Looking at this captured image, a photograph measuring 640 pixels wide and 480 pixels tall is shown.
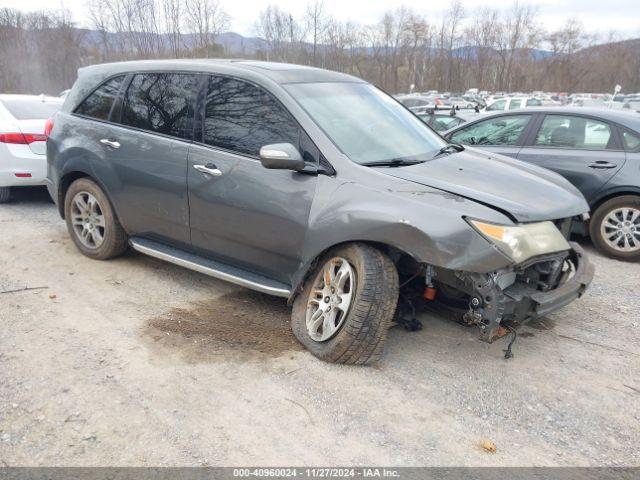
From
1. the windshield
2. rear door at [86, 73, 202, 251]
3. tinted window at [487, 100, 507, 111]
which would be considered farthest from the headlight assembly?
tinted window at [487, 100, 507, 111]

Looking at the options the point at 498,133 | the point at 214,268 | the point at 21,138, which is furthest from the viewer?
the point at 21,138

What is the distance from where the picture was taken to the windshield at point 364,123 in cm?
370

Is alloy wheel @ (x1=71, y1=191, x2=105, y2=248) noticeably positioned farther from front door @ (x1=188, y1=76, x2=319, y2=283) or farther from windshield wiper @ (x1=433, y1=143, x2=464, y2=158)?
windshield wiper @ (x1=433, y1=143, x2=464, y2=158)

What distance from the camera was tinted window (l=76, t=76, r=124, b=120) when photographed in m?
4.79

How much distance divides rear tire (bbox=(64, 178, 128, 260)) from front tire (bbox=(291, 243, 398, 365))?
2.30 meters

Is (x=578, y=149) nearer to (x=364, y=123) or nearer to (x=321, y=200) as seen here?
(x=364, y=123)

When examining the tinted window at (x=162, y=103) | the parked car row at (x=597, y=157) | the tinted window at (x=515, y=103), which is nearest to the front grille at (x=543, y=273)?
the parked car row at (x=597, y=157)

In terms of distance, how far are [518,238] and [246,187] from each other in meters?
1.84

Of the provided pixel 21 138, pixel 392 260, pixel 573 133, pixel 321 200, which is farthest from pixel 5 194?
pixel 573 133

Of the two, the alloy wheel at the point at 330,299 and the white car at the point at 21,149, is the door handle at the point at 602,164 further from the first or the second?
the white car at the point at 21,149

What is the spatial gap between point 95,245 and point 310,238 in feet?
8.68

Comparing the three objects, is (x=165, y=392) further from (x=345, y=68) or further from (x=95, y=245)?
(x=345, y=68)

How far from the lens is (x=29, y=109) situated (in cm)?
741

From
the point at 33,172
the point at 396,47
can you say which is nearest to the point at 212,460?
the point at 33,172
